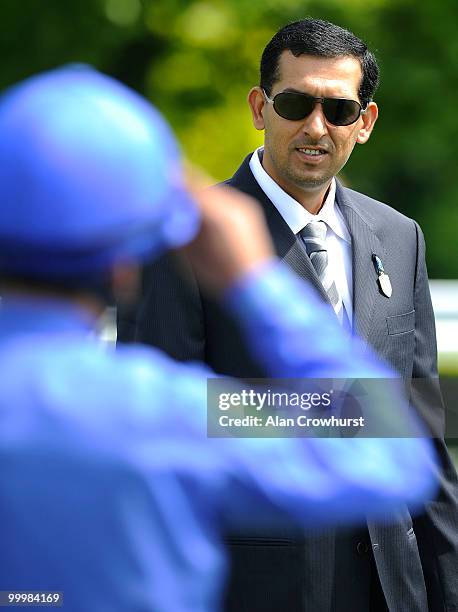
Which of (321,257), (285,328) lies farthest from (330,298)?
(285,328)

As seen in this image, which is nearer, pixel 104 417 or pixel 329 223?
pixel 104 417

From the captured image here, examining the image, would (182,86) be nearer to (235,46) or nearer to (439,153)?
(235,46)

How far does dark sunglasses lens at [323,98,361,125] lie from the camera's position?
3338 millimetres

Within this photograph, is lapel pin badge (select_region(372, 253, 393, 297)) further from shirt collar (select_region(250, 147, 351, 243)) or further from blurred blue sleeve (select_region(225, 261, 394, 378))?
blurred blue sleeve (select_region(225, 261, 394, 378))

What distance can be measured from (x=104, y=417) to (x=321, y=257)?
1.94 metres

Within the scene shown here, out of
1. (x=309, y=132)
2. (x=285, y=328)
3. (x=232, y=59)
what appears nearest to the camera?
(x=285, y=328)

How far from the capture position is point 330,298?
3.19 meters

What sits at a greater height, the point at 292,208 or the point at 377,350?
the point at 292,208

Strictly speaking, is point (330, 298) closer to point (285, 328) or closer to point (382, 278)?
point (382, 278)

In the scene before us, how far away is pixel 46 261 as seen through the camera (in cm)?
134

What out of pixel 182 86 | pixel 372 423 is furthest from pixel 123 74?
pixel 372 423

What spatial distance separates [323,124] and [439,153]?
10700 millimetres

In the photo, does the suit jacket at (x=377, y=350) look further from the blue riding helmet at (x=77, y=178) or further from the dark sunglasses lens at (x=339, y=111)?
the blue riding helmet at (x=77, y=178)

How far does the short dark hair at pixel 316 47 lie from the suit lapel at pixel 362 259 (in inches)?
11.8
